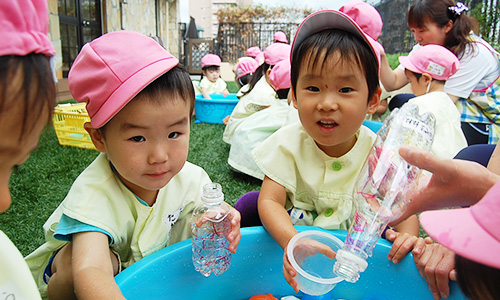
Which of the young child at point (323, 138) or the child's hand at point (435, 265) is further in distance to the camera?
the young child at point (323, 138)

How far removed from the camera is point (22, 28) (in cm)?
54

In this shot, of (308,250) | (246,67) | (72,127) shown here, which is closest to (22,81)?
(308,250)

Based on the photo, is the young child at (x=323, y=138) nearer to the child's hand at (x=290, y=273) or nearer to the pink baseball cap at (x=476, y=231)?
the child's hand at (x=290, y=273)

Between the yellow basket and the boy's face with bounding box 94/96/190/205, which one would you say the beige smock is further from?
the yellow basket

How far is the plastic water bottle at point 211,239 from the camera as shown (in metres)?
1.11

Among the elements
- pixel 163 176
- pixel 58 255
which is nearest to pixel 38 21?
pixel 163 176

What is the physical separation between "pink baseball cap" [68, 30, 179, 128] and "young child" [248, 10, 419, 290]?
18.0 inches

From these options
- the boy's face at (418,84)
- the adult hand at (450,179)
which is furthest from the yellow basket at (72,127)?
the adult hand at (450,179)

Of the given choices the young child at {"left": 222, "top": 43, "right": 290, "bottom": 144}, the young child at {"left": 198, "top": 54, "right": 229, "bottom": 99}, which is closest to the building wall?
the young child at {"left": 198, "top": 54, "right": 229, "bottom": 99}

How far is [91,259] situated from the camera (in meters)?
0.94

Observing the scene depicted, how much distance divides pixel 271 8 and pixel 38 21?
15.7 meters

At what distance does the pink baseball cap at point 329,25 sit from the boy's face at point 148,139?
47 cm

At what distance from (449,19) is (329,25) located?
5.59 feet

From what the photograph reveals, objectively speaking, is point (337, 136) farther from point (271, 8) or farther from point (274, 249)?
point (271, 8)
